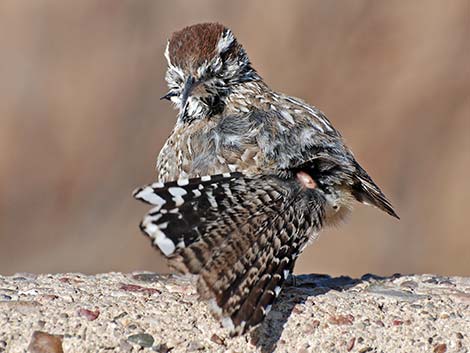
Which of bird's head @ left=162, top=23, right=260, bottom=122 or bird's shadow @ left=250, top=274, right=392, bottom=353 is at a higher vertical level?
bird's head @ left=162, top=23, right=260, bottom=122

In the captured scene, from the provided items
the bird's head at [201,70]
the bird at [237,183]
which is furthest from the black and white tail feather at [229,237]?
the bird's head at [201,70]

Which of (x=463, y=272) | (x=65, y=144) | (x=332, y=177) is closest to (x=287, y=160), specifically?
(x=332, y=177)

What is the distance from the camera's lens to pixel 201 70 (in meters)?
4.70

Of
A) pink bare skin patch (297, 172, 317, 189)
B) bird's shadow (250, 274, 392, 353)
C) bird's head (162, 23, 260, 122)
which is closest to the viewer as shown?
bird's shadow (250, 274, 392, 353)

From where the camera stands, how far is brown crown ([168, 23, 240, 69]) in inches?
185

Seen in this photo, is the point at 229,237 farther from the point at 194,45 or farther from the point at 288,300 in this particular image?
the point at 194,45

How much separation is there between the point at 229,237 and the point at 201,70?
1189 mm

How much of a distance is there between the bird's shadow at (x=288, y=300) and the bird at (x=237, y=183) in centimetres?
14

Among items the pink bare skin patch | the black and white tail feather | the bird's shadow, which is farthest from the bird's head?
the bird's shadow

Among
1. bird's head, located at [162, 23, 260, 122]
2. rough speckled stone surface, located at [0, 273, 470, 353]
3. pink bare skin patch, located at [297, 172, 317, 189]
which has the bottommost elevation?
rough speckled stone surface, located at [0, 273, 470, 353]

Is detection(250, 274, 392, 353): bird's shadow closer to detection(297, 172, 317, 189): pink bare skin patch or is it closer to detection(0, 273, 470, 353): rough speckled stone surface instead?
detection(0, 273, 470, 353): rough speckled stone surface

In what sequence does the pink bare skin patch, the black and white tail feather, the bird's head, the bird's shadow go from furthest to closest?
the bird's head < the pink bare skin patch < the bird's shadow < the black and white tail feather

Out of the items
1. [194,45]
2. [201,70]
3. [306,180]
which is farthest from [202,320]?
[194,45]

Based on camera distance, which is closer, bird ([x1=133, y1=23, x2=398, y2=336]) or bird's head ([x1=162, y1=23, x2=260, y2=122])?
bird ([x1=133, y1=23, x2=398, y2=336])
